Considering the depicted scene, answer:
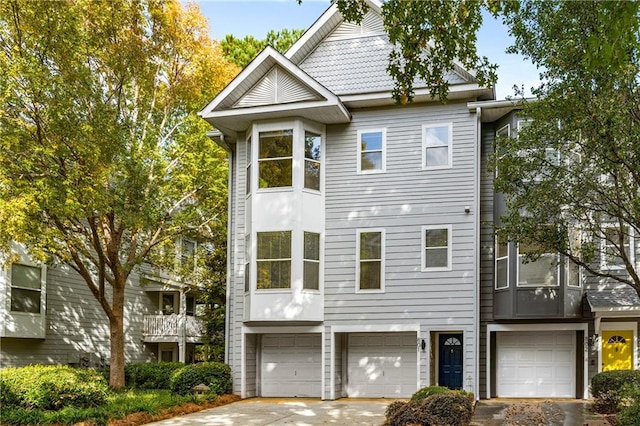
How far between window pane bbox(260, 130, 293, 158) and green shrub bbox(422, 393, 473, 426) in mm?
9155

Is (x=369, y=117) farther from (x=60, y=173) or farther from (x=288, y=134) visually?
(x=60, y=173)

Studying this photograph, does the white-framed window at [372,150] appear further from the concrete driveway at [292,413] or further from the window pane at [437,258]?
the concrete driveway at [292,413]

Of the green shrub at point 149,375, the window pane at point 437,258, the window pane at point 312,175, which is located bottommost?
the green shrub at point 149,375

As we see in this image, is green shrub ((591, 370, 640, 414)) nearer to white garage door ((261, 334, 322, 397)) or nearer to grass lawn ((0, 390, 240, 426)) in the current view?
white garage door ((261, 334, 322, 397))

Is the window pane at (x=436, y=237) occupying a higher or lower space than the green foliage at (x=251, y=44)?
lower

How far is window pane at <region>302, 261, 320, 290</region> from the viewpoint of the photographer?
2008 centimetres

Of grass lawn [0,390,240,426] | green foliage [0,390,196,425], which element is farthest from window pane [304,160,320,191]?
green foliage [0,390,196,425]

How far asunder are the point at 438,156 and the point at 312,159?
3576mm

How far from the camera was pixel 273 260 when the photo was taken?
20250mm

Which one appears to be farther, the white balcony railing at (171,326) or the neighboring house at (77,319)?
the white balcony railing at (171,326)

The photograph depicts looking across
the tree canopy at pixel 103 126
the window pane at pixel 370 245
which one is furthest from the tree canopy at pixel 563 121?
the tree canopy at pixel 103 126

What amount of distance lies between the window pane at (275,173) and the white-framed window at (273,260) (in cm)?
142

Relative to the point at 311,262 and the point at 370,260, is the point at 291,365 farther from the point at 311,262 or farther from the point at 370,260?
the point at 370,260

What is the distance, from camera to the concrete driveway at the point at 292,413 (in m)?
15.7
